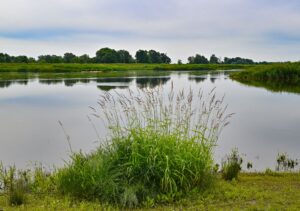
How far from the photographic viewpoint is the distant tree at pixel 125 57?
110625mm

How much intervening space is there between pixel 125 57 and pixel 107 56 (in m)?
7.43

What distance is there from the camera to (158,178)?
232 inches

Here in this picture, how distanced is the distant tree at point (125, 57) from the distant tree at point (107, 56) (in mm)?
1369

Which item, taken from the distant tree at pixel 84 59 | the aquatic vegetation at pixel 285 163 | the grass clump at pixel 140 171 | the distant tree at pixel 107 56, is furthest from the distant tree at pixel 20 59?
the grass clump at pixel 140 171

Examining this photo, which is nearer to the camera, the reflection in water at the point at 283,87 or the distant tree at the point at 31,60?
the reflection in water at the point at 283,87

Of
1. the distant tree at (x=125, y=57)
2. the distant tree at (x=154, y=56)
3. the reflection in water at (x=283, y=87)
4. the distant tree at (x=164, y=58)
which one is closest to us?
the reflection in water at (x=283, y=87)

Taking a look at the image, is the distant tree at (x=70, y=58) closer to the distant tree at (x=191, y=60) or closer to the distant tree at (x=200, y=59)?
the distant tree at (x=191, y=60)

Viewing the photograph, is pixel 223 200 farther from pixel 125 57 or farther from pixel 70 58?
pixel 125 57

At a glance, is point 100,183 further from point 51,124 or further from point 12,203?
point 51,124

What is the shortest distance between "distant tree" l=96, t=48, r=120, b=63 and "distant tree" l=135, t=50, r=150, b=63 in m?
7.43

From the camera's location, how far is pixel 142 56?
373 feet

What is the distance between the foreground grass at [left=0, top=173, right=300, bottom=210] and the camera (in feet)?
17.4

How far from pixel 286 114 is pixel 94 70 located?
62.3 meters

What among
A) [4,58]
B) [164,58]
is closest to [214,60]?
[164,58]
